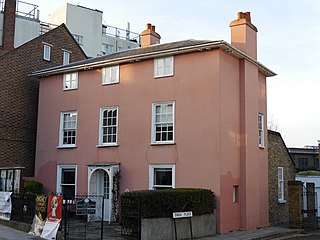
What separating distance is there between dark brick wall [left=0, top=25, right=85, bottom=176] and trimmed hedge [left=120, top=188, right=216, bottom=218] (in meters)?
12.1

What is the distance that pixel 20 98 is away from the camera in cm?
2673

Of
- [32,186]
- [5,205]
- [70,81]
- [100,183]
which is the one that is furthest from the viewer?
[70,81]

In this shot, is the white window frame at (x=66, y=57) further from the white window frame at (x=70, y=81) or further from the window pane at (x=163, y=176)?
the window pane at (x=163, y=176)

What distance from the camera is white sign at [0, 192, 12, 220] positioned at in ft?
65.1

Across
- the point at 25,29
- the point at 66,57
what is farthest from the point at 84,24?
the point at 66,57

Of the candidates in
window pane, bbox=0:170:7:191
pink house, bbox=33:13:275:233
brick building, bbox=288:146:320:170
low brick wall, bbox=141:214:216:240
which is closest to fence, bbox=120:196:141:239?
low brick wall, bbox=141:214:216:240

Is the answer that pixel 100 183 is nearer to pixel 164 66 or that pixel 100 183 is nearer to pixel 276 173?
A: pixel 164 66

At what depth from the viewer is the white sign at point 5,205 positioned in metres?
19.8

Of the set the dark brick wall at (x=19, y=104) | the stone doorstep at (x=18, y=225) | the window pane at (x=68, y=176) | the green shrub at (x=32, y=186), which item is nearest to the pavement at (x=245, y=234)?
the stone doorstep at (x=18, y=225)

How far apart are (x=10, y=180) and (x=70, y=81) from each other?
6.69 m

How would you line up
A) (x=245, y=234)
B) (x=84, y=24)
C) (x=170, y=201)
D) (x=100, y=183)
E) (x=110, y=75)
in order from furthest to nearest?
(x=84, y=24), (x=110, y=75), (x=100, y=183), (x=245, y=234), (x=170, y=201)

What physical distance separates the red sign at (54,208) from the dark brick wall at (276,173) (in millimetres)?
12313

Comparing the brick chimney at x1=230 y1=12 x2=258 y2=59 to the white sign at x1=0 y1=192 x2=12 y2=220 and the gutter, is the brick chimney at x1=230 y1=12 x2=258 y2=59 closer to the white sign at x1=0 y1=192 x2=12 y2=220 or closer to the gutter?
the gutter

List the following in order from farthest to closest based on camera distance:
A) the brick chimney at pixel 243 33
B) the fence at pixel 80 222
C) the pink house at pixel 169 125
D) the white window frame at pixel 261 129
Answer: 1. the white window frame at pixel 261 129
2. the brick chimney at pixel 243 33
3. the pink house at pixel 169 125
4. the fence at pixel 80 222
